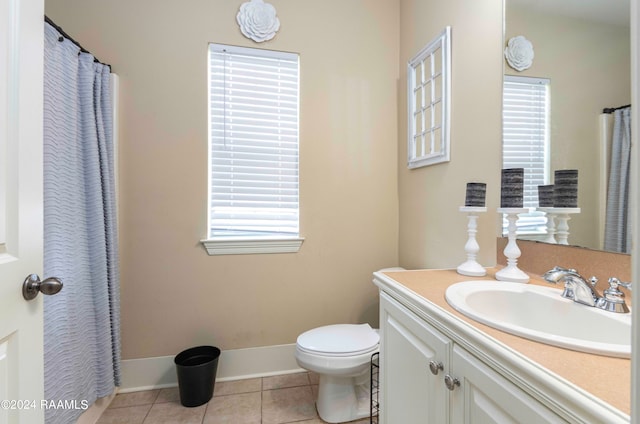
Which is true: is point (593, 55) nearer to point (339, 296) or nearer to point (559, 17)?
point (559, 17)

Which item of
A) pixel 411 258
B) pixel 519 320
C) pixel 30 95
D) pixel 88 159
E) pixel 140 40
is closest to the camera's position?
pixel 30 95

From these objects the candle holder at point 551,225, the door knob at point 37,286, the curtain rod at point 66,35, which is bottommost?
the door knob at point 37,286

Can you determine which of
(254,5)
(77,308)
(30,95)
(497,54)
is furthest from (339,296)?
(254,5)

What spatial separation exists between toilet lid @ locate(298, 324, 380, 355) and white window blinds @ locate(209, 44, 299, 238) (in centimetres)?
70

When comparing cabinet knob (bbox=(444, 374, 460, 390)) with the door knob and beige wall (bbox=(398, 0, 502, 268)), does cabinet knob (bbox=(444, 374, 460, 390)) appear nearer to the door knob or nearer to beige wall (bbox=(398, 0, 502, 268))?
beige wall (bbox=(398, 0, 502, 268))

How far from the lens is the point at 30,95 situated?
2.36ft

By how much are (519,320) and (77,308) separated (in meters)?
1.83

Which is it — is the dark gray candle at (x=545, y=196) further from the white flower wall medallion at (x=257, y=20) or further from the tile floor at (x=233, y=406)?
the white flower wall medallion at (x=257, y=20)

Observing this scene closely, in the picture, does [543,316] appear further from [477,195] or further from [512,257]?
[477,195]

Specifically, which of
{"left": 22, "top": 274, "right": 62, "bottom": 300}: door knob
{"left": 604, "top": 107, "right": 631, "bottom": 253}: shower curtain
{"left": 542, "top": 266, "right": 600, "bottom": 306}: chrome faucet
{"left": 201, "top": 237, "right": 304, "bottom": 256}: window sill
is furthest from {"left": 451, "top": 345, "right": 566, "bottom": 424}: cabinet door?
{"left": 201, "top": 237, "right": 304, "bottom": 256}: window sill

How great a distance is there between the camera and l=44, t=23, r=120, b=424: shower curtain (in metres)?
1.13

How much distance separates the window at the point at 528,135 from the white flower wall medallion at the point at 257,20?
145 centimetres

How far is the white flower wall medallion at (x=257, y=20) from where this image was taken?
5.85 ft

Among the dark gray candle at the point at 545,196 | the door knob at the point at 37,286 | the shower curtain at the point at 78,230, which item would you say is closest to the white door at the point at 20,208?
the door knob at the point at 37,286
